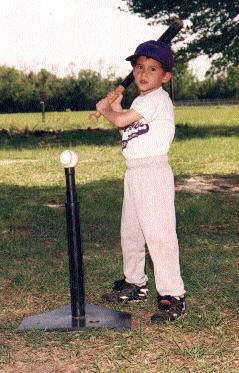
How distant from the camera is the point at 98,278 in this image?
499 centimetres

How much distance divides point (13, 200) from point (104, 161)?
4878mm

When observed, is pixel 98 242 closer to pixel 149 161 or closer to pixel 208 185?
pixel 149 161

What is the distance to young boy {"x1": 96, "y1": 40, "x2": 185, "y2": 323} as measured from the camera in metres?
3.88

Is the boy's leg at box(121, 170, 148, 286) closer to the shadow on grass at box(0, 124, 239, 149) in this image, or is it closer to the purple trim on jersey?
the purple trim on jersey

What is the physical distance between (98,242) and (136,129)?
268 centimetres

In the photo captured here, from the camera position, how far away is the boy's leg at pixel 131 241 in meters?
4.07

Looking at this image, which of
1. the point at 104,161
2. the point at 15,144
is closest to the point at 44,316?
the point at 104,161

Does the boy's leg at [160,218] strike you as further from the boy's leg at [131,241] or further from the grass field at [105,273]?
the grass field at [105,273]

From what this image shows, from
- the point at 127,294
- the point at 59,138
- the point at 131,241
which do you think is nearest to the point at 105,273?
the point at 127,294

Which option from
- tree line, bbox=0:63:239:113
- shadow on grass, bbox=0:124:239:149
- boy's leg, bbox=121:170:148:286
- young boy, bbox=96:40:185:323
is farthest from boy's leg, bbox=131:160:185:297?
tree line, bbox=0:63:239:113

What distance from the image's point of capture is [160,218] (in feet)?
12.8

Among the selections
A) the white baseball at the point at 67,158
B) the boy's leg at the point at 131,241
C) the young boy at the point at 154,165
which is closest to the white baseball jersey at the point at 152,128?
the young boy at the point at 154,165

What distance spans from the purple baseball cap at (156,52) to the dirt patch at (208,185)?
583 centimetres

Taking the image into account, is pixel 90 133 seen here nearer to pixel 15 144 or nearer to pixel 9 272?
pixel 15 144
